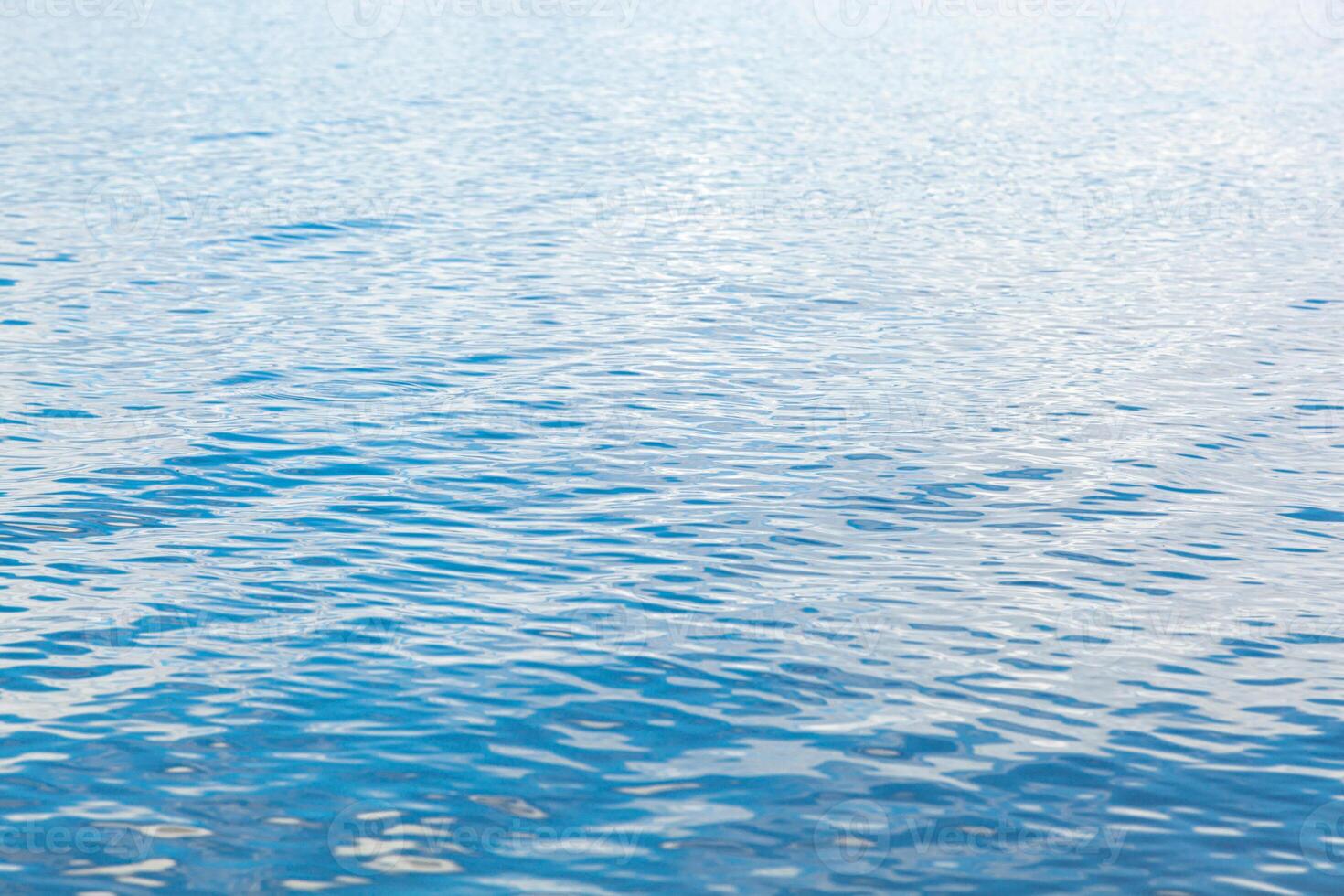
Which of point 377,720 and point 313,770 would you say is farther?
point 377,720

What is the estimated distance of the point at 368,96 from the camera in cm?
6638

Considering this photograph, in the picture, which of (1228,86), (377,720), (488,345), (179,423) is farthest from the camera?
(1228,86)

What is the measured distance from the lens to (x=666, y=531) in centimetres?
2073

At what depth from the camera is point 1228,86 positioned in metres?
72.1

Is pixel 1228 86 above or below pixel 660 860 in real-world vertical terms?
above

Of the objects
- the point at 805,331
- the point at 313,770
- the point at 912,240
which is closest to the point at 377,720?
the point at 313,770

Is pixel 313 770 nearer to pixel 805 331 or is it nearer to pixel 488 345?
pixel 488 345

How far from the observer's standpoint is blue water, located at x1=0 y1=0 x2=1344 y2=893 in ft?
46.1

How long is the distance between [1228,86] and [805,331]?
48565 millimetres

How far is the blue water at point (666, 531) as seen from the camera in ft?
46.1

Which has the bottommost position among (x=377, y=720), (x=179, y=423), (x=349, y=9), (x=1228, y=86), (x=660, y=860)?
(x=660, y=860)

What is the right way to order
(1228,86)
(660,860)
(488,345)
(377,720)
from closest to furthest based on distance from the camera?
(660,860) < (377,720) < (488,345) < (1228,86)

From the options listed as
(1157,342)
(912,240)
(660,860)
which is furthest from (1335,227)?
(660,860)

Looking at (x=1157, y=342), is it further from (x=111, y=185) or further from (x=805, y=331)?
(x=111, y=185)
